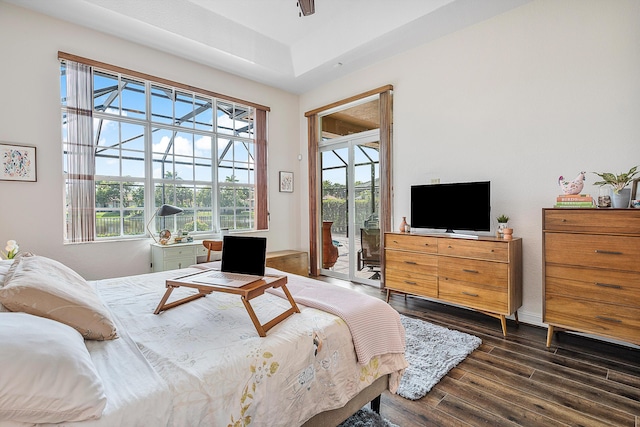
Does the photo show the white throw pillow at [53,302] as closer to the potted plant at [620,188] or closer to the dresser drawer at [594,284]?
the dresser drawer at [594,284]

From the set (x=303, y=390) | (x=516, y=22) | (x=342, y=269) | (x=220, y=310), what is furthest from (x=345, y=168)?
(x=303, y=390)

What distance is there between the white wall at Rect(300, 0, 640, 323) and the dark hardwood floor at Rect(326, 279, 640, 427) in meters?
0.63

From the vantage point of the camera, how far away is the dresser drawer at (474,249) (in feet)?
9.54

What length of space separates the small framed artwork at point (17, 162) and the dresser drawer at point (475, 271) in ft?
14.6

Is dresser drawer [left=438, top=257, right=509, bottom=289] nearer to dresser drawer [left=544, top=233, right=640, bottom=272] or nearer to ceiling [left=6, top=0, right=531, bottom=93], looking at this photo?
dresser drawer [left=544, top=233, right=640, bottom=272]

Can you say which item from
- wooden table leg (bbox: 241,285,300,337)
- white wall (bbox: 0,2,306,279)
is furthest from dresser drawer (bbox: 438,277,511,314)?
white wall (bbox: 0,2,306,279)

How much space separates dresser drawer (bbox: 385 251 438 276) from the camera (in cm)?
341

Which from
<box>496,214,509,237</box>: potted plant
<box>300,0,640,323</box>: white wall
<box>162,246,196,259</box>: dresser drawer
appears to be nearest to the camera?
<box>300,0,640,323</box>: white wall

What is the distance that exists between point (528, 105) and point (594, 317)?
205 cm

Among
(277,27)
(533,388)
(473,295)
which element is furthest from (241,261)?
(277,27)

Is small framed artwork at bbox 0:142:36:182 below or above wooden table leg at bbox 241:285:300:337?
above

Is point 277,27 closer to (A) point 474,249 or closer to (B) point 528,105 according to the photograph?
(B) point 528,105

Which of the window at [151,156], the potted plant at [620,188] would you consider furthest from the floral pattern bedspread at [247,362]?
the window at [151,156]

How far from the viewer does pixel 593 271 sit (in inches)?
96.2
